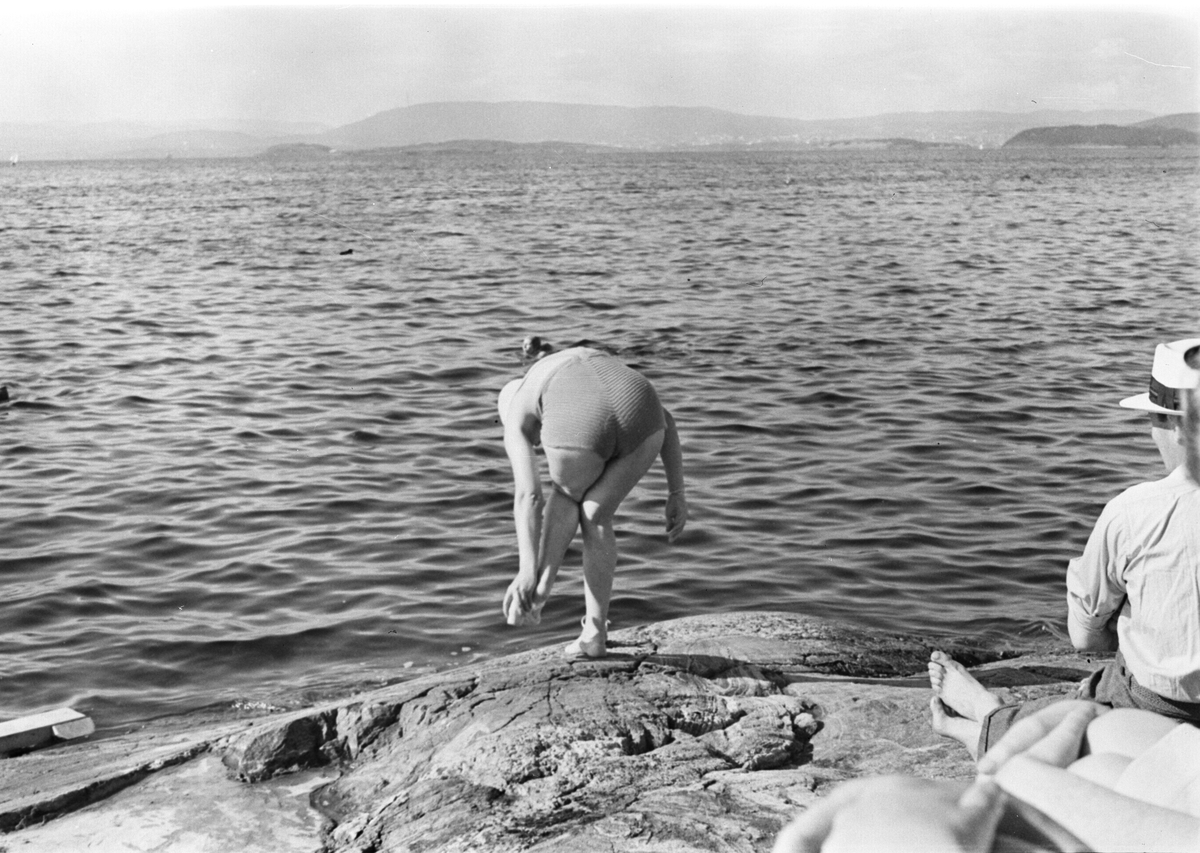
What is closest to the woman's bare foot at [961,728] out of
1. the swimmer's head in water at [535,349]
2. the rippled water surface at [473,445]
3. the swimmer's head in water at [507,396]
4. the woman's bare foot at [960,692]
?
the woman's bare foot at [960,692]

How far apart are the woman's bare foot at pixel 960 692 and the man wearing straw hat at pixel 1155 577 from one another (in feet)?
1.55

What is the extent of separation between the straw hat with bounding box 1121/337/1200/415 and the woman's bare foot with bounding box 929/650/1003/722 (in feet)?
3.91

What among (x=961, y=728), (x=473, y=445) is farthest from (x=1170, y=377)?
(x=473, y=445)

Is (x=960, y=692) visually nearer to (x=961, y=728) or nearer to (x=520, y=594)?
(x=961, y=728)

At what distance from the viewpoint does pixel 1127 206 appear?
4400 cm

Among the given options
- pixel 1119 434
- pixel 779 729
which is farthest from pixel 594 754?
pixel 1119 434

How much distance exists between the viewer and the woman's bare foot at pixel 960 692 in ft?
12.7

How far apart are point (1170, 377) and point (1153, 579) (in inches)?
21.1

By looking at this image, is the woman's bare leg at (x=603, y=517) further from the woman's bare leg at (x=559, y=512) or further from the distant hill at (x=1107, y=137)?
the distant hill at (x=1107, y=137)

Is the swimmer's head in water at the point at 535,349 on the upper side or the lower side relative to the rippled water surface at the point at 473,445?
upper

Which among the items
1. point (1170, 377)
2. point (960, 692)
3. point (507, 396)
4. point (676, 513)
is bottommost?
point (960, 692)

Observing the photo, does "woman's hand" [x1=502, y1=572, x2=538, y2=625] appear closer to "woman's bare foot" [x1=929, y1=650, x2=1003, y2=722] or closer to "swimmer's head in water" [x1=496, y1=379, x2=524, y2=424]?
"swimmer's head in water" [x1=496, y1=379, x2=524, y2=424]

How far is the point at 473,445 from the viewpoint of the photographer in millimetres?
12016

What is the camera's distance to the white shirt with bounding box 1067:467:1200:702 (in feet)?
9.73
